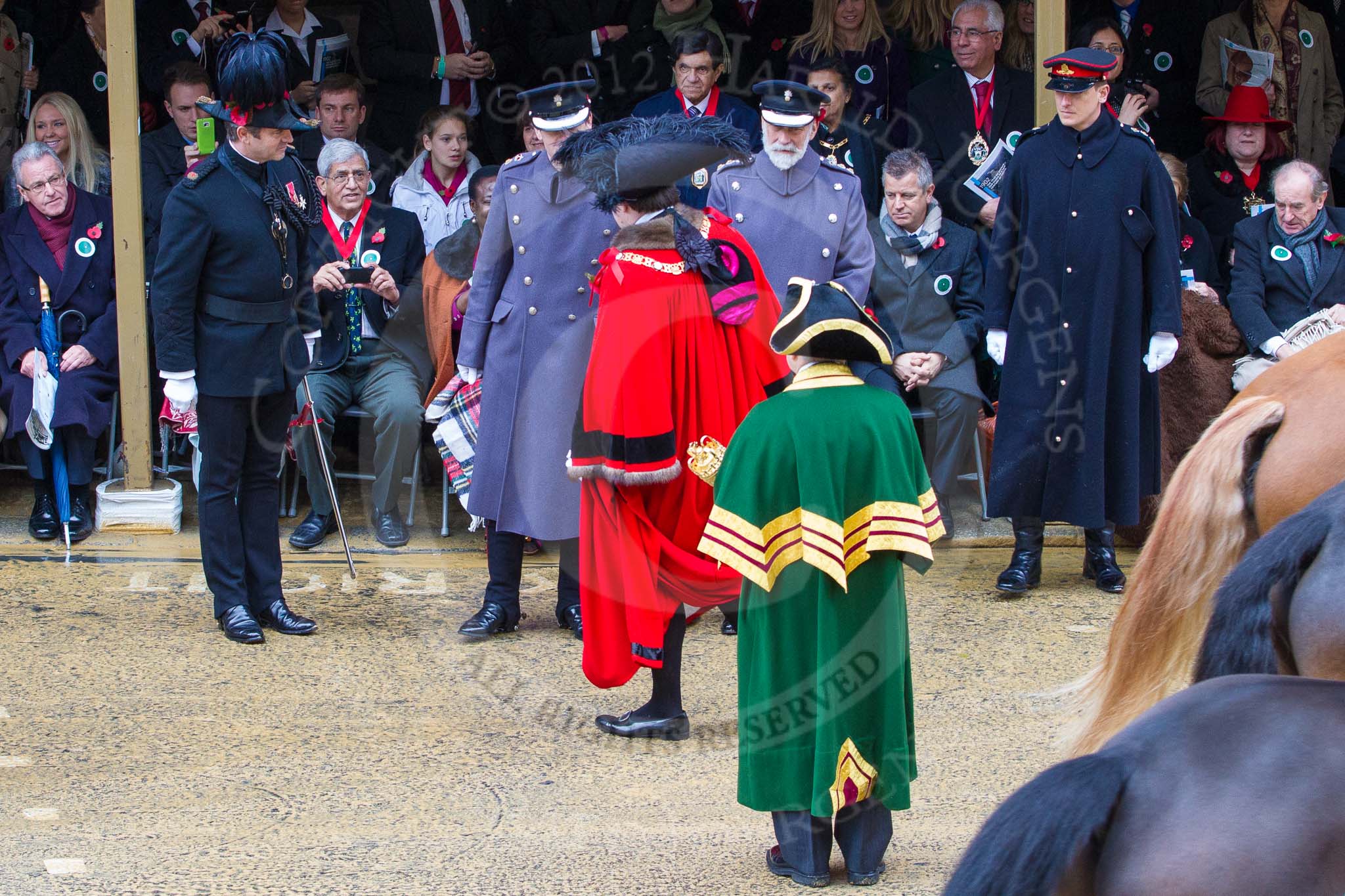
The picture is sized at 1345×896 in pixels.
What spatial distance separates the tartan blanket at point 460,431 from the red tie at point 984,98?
280 centimetres

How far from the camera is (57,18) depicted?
8344 millimetres

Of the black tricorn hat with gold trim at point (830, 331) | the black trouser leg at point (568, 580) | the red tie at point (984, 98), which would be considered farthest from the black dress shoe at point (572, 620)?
the red tie at point (984, 98)

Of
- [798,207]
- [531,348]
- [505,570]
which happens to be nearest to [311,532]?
[505,570]

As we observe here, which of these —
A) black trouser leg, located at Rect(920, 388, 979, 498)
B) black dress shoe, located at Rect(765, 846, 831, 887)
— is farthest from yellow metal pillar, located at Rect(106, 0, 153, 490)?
black dress shoe, located at Rect(765, 846, 831, 887)

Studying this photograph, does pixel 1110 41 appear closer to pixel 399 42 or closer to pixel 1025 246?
pixel 1025 246

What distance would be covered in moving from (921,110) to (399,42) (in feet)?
8.52

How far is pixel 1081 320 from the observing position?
242 inches

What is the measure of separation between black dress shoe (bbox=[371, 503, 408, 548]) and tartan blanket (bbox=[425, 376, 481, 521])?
1.89 feet

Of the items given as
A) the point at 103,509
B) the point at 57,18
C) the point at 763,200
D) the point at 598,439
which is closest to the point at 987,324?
the point at 763,200

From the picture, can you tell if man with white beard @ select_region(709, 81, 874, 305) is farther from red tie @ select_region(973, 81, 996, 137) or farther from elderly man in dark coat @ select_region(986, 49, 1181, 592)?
red tie @ select_region(973, 81, 996, 137)

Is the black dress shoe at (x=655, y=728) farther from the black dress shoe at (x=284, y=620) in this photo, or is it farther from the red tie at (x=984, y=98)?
the red tie at (x=984, y=98)

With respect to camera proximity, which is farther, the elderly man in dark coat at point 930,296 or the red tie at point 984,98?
the red tie at point 984,98

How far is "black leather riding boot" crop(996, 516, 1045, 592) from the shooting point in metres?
6.16

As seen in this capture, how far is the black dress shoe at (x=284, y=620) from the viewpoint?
5.61 m
